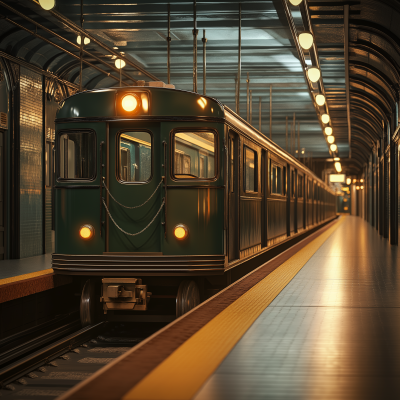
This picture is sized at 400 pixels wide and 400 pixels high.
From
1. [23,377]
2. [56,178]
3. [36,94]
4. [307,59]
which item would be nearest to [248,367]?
[23,377]

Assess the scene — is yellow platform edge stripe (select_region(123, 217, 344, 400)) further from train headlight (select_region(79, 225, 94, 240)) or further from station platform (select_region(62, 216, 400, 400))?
train headlight (select_region(79, 225, 94, 240))

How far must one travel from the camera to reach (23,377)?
5.75 metres

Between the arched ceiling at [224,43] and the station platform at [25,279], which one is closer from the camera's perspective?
the station platform at [25,279]

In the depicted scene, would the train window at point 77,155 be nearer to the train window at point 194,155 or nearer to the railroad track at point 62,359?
the train window at point 194,155

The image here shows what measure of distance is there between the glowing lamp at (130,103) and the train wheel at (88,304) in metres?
2.16

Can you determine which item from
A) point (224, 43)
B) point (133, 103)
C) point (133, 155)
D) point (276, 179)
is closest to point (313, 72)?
point (276, 179)

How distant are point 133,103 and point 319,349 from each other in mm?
3888

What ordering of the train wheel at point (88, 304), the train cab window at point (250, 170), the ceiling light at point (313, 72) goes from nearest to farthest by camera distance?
the train wheel at point (88, 304) → the train cab window at point (250, 170) → the ceiling light at point (313, 72)

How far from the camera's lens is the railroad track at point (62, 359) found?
17.8ft

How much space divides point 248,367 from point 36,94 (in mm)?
10034

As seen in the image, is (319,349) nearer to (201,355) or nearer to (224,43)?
(201,355)

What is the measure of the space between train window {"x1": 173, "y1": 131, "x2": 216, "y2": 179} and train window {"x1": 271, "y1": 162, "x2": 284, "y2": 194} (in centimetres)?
499

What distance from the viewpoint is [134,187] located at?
705 cm

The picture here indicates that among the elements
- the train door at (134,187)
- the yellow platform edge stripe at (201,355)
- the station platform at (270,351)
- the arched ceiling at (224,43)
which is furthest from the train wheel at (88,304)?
the arched ceiling at (224,43)
